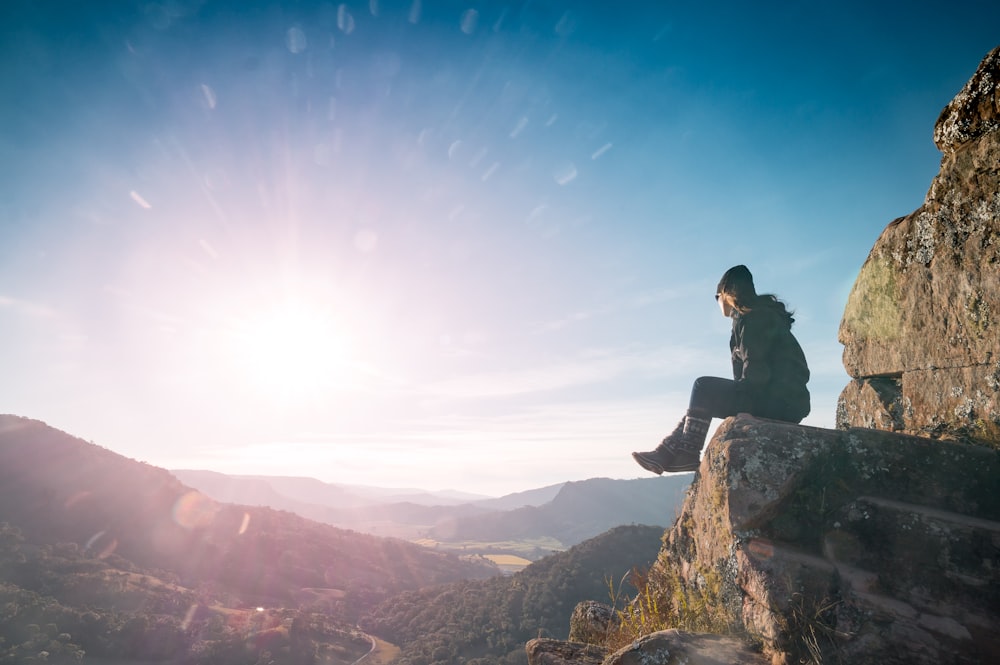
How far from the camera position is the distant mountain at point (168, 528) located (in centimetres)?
7556

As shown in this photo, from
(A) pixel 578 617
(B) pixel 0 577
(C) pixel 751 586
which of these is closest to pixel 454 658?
(B) pixel 0 577

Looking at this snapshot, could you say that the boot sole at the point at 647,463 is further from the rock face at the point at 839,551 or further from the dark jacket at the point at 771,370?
the dark jacket at the point at 771,370

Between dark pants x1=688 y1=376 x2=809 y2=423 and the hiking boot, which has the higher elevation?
dark pants x1=688 y1=376 x2=809 y2=423

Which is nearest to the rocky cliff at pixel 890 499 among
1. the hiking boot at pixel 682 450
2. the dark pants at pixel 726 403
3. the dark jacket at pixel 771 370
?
the hiking boot at pixel 682 450

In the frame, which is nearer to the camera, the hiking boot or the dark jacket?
the dark jacket

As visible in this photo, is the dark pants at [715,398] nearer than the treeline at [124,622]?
Yes

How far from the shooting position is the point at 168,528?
84.6m

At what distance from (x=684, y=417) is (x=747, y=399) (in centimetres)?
74

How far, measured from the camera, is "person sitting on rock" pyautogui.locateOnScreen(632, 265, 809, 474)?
524 cm

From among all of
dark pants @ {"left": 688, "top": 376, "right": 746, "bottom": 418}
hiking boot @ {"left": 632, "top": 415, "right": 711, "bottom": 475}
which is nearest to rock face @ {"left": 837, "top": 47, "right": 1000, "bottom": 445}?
dark pants @ {"left": 688, "top": 376, "right": 746, "bottom": 418}

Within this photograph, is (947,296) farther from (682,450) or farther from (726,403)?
(682,450)

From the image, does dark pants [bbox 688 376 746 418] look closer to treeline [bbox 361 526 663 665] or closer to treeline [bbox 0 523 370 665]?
treeline [bbox 361 526 663 665]

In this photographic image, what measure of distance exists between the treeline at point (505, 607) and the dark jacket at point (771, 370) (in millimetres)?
58115

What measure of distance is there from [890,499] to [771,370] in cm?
187
